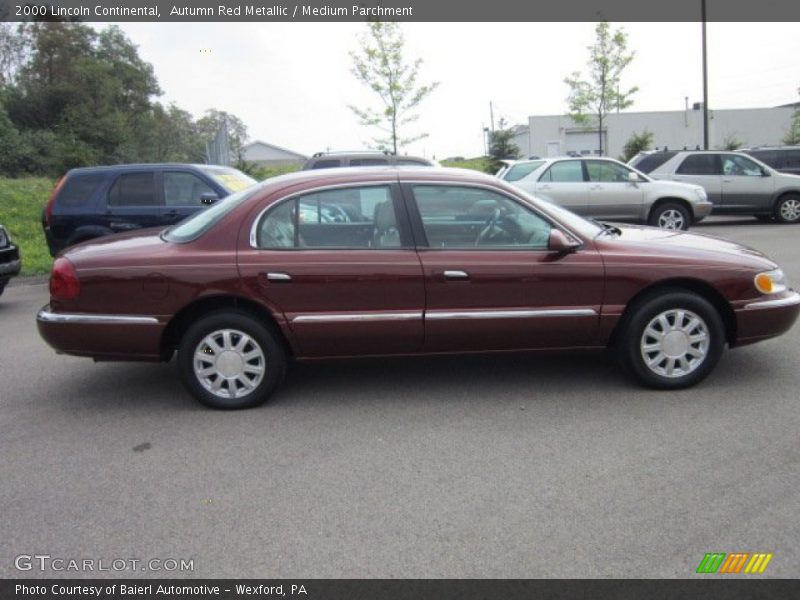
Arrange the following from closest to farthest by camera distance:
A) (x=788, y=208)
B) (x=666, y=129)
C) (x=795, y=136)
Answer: (x=788, y=208), (x=795, y=136), (x=666, y=129)

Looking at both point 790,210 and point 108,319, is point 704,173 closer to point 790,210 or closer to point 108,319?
point 790,210

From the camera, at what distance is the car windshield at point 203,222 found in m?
4.79

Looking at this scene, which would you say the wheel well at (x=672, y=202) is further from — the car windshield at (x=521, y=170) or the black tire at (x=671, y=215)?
the car windshield at (x=521, y=170)

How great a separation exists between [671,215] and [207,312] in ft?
36.9

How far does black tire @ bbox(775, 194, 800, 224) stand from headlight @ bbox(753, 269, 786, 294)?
12048 millimetres

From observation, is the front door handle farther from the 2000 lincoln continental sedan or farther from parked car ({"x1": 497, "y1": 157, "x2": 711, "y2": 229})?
parked car ({"x1": 497, "y1": 157, "x2": 711, "y2": 229})

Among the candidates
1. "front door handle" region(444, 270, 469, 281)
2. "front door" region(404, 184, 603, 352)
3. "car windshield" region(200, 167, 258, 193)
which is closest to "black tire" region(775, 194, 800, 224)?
"car windshield" region(200, 167, 258, 193)

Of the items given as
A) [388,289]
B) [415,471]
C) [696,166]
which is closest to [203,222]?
[388,289]

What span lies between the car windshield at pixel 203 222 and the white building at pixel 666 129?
44158 millimetres

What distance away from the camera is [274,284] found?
461cm

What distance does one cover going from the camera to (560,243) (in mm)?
4617

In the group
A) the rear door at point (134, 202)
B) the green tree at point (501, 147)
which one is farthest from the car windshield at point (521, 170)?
the green tree at point (501, 147)

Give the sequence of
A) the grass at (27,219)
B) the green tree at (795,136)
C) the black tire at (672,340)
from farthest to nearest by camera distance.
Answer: the green tree at (795,136) → the grass at (27,219) → the black tire at (672,340)

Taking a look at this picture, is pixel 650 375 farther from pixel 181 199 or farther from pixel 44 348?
pixel 181 199
